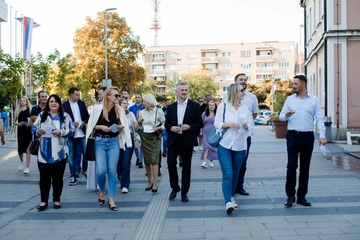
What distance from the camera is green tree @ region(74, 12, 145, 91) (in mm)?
47188

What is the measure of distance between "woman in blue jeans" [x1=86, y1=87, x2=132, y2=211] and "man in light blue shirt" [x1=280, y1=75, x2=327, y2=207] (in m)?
2.51

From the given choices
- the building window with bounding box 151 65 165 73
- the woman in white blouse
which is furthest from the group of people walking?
the building window with bounding box 151 65 165 73

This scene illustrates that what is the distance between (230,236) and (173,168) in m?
2.52

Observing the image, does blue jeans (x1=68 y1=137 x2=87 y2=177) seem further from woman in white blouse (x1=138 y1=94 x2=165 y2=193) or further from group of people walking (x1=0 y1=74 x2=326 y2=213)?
group of people walking (x1=0 y1=74 x2=326 y2=213)

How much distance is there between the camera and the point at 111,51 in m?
48.3

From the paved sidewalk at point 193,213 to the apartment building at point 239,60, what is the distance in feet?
253

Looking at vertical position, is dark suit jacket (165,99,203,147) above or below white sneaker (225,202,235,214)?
above

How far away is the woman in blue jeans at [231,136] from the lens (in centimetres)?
675

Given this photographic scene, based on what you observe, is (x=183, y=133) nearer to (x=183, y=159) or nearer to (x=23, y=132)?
(x=183, y=159)

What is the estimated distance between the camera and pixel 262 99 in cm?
7350

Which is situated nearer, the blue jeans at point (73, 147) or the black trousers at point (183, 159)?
the black trousers at point (183, 159)

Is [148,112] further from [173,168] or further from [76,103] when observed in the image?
[76,103]

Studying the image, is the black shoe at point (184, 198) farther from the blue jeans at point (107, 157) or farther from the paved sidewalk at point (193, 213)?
the blue jeans at point (107, 157)

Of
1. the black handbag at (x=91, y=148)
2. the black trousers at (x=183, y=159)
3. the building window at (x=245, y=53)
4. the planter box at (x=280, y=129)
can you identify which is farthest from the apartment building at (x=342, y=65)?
the building window at (x=245, y=53)
